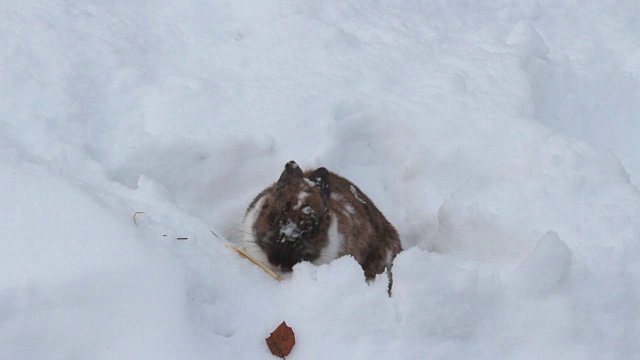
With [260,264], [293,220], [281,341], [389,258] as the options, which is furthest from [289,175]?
[281,341]

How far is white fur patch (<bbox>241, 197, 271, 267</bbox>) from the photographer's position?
13.2 feet

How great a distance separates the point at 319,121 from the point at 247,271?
2.08m

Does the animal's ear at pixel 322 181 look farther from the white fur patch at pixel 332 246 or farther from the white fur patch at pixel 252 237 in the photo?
the white fur patch at pixel 252 237

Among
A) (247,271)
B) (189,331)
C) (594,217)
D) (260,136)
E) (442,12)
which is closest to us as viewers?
(189,331)

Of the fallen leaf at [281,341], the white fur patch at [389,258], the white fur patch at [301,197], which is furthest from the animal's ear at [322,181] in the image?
the fallen leaf at [281,341]

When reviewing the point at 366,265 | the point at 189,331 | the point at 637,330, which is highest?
the point at 189,331

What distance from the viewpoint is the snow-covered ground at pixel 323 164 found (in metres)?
3.05

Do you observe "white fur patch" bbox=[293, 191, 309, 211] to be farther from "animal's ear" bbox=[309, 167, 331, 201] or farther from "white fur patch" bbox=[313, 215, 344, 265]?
"white fur patch" bbox=[313, 215, 344, 265]

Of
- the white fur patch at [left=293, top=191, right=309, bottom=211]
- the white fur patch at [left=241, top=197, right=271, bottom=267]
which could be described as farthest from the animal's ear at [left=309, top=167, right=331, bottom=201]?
the white fur patch at [left=241, top=197, right=271, bottom=267]

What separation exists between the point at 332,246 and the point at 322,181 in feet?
1.45

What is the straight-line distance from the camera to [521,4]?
779 cm

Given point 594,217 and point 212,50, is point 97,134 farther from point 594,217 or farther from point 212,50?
point 594,217

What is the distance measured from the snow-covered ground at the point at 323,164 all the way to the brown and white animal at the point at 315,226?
31 centimetres

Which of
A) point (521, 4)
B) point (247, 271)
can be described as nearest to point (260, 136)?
point (247, 271)
